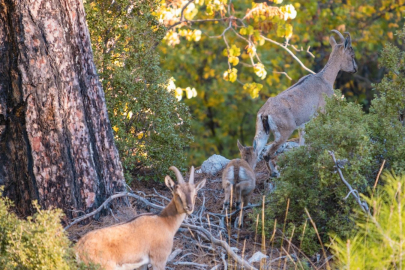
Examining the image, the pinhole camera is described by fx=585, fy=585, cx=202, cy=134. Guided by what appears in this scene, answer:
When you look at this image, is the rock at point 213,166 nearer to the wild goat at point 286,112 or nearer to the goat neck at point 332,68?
the wild goat at point 286,112

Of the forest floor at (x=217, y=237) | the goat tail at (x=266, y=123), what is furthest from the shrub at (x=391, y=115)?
the goat tail at (x=266, y=123)

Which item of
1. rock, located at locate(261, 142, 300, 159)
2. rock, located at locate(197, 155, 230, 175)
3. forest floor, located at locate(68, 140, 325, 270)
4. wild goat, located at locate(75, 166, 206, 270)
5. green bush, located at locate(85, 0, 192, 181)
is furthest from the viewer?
rock, located at locate(197, 155, 230, 175)

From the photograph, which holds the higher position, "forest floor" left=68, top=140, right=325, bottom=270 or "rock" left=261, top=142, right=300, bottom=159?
"rock" left=261, top=142, right=300, bottom=159

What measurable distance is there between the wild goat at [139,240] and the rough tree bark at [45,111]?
1325mm

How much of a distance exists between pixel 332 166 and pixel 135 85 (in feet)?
11.3

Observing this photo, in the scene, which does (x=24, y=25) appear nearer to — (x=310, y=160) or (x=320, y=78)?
(x=310, y=160)

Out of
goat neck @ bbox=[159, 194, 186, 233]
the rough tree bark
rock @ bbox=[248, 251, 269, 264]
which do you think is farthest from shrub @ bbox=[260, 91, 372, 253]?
the rough tree bark

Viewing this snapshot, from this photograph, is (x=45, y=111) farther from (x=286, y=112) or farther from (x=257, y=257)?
(x=286, y=112)

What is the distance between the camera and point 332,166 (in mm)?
7074

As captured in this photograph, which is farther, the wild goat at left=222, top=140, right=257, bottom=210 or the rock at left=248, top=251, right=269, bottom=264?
the wild goat at left=222, top=140, right=257, bottom=210

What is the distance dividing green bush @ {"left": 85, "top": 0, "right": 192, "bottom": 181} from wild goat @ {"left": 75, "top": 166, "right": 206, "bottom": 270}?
2.64m

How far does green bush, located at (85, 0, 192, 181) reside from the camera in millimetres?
8922

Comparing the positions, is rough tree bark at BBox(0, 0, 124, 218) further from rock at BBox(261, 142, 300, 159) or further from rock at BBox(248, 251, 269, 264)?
rock at BBox(261, 142, 300, 159)

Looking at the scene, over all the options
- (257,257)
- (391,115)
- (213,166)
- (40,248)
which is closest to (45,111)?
(40,248)
